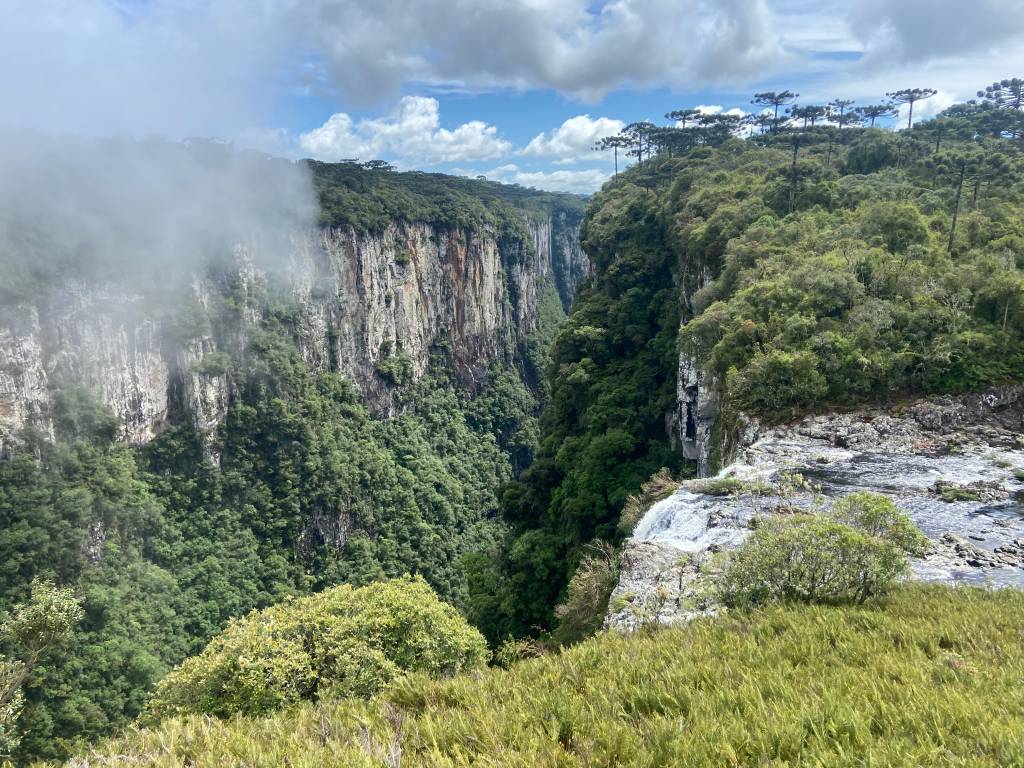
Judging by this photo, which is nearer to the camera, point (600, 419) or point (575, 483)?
point (575, 483)

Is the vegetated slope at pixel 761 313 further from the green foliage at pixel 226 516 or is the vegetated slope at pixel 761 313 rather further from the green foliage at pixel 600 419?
the green foliage at pixel 226 516

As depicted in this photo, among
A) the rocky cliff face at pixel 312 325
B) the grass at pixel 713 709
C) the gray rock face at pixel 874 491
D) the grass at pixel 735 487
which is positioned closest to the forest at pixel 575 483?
the grass at pixel 713 709

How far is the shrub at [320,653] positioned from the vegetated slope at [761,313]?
1063 centimetres

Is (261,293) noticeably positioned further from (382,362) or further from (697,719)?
(697,719)

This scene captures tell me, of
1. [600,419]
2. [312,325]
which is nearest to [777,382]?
[600,419]

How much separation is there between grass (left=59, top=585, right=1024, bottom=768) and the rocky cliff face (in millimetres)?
46011

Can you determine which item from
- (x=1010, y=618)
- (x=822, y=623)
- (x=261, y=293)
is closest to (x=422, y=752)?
(x=822, y=623)

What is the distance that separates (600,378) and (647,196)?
64.8 feet

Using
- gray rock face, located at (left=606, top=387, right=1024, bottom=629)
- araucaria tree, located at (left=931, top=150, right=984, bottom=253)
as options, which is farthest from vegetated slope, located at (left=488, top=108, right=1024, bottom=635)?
gray rock face, located at (left=606, top=387, right=1024, bottom=629)

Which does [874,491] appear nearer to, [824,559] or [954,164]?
[824,559]

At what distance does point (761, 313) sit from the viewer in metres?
19.4

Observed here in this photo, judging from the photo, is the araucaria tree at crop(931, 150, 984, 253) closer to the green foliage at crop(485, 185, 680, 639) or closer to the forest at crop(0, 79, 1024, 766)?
the forest at crop(0, 79, 1024, 766)

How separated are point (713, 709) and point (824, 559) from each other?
12.3 feet

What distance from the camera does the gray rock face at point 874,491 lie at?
10.2 m
